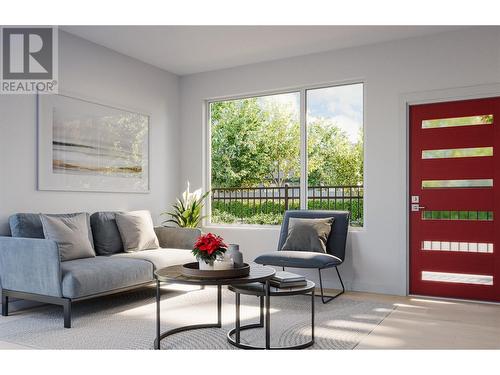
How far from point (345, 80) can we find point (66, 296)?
3.56 metres

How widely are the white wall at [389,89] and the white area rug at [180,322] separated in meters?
0.58

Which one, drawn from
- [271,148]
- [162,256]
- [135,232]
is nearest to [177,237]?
[135,232]

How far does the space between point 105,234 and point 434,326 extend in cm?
310

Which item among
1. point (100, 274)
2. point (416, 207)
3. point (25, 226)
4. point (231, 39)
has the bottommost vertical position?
point (100, 274)

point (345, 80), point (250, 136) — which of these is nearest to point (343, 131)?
point (345, 80)

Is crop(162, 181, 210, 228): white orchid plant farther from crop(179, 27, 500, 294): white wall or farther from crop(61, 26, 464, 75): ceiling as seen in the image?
crop(179, 27, 500, 294): white wall

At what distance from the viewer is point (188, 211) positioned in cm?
559

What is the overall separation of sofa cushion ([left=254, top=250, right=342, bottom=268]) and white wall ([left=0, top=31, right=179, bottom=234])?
6.26ft

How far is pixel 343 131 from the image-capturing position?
5.15m

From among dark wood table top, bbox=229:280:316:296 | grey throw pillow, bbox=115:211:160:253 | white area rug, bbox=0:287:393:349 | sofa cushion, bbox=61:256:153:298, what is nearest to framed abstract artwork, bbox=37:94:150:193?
grey throw pillow, bbox=115:211:160:253

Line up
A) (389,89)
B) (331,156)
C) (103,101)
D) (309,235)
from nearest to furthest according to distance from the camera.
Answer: (309,235), (389,89), (103,101), (331,156)

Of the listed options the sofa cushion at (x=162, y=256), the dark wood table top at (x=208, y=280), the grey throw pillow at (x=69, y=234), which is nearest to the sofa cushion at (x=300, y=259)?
the sofa cushion at (x=162, y=256)

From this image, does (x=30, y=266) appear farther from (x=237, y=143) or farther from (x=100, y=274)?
(x=237, y=143)

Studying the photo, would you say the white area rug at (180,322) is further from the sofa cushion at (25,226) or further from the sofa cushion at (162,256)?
the sofa cushion at (25,226)
